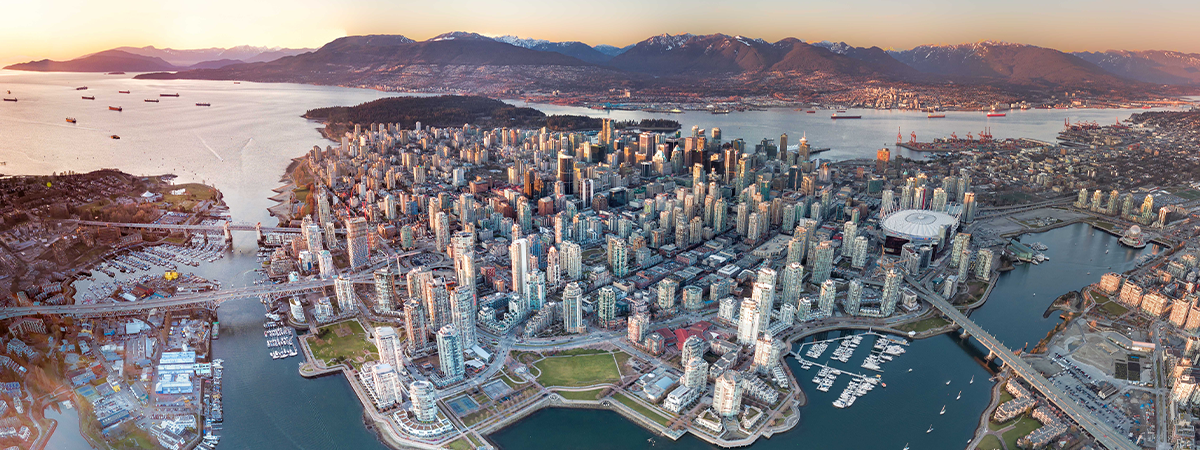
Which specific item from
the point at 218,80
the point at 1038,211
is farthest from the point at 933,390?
the point at 218,80

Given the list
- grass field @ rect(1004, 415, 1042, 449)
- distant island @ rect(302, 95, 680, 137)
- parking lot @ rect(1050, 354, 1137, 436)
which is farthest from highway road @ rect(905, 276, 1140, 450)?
distant island @ rect(302, 95, 680, 137)

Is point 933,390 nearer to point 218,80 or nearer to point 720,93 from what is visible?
point 720,93

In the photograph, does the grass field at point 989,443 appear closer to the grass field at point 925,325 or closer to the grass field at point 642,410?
the grass field at point 925,325

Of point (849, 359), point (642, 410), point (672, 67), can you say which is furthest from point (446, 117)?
point (672, 67)

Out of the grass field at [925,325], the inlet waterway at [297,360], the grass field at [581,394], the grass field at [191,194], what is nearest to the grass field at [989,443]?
the inlet waterway at [297,360]

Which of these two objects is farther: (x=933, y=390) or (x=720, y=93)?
(x=720, y=93)
